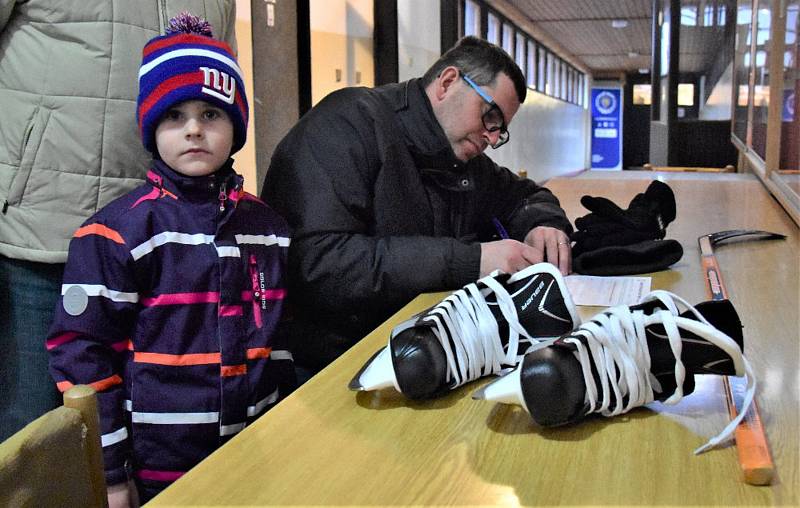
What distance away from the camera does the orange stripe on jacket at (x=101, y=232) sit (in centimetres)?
117

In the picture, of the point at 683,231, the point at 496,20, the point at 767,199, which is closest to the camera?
the point at 683,231

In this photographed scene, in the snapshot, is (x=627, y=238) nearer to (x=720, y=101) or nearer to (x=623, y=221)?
(x=623, y=221)

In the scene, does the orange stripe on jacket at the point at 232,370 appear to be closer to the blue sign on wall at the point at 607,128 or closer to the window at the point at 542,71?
the blue sign on wall at the point at 607,128

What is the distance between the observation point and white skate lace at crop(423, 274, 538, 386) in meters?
0.91

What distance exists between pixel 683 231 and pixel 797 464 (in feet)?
5.40

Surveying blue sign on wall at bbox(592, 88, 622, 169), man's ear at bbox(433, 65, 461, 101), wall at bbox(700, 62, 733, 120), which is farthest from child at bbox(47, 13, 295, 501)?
blue sign on wall at bbox(592, 88, 622, 169)

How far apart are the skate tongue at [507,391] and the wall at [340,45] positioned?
10.1ft

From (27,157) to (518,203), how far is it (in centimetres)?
114

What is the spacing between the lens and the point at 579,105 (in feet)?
25.8

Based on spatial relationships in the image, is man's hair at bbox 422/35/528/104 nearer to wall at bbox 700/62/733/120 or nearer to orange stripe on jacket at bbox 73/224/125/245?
orange stripe on jacket at bbox 73/224/125/245

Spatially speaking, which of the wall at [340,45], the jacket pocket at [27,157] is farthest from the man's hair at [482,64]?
the wall at [340,45]

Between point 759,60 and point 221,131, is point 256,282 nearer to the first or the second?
point 221,131

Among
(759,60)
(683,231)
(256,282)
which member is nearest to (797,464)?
(256,282)

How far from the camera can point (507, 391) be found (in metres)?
0.81
